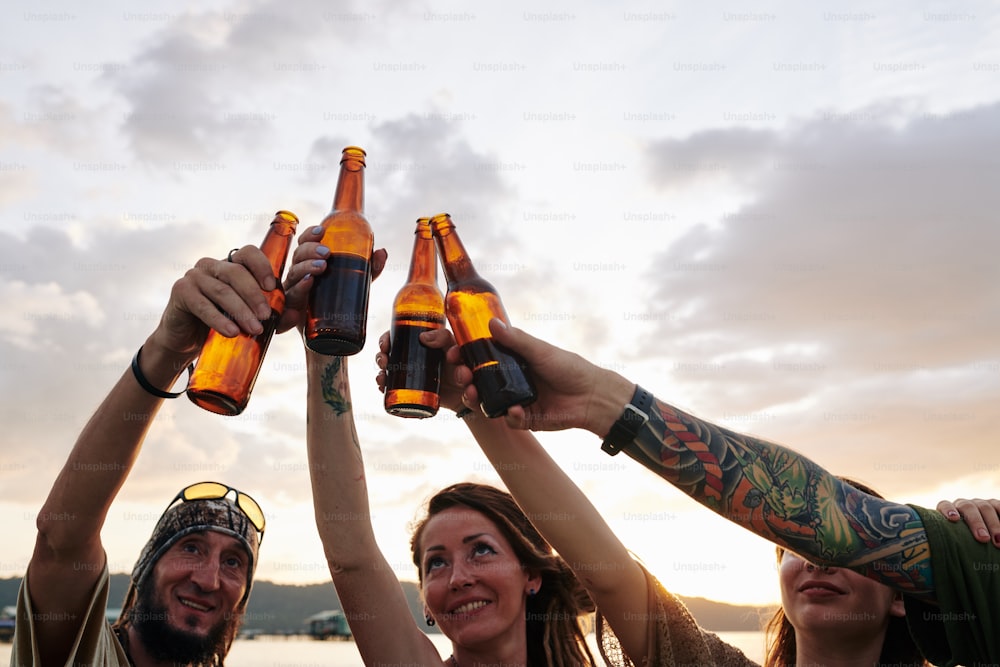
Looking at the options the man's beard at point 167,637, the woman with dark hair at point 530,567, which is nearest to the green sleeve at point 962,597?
the woman with dark hair at point 530,567

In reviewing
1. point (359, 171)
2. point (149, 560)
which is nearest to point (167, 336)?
point (359, 171)

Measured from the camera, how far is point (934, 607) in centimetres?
252

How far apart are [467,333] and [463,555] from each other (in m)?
1.69

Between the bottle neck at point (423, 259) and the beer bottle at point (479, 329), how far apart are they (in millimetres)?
69

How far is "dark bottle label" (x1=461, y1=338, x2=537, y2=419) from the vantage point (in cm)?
264

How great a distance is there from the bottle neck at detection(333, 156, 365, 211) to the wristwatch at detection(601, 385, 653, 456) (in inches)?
53.3

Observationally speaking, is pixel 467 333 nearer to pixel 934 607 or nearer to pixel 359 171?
pixel 359 171

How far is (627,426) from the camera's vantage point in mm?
2658

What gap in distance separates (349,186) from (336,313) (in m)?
0.71

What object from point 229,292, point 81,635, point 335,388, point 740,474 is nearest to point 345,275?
point 229,292

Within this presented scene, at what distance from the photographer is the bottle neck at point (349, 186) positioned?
305 centimetres

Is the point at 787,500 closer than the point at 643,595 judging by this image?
Yes

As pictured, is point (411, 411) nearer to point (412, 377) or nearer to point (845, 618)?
point (412, 377)

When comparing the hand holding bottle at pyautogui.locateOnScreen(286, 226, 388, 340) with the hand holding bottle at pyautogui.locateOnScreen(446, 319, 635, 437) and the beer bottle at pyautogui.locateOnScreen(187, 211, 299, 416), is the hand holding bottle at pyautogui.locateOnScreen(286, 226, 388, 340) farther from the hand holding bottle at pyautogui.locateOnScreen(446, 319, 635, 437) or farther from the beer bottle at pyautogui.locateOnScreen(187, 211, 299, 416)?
the hand holding bottle at pyautogui.locateOnScreen(446, 319, 635, 437)
